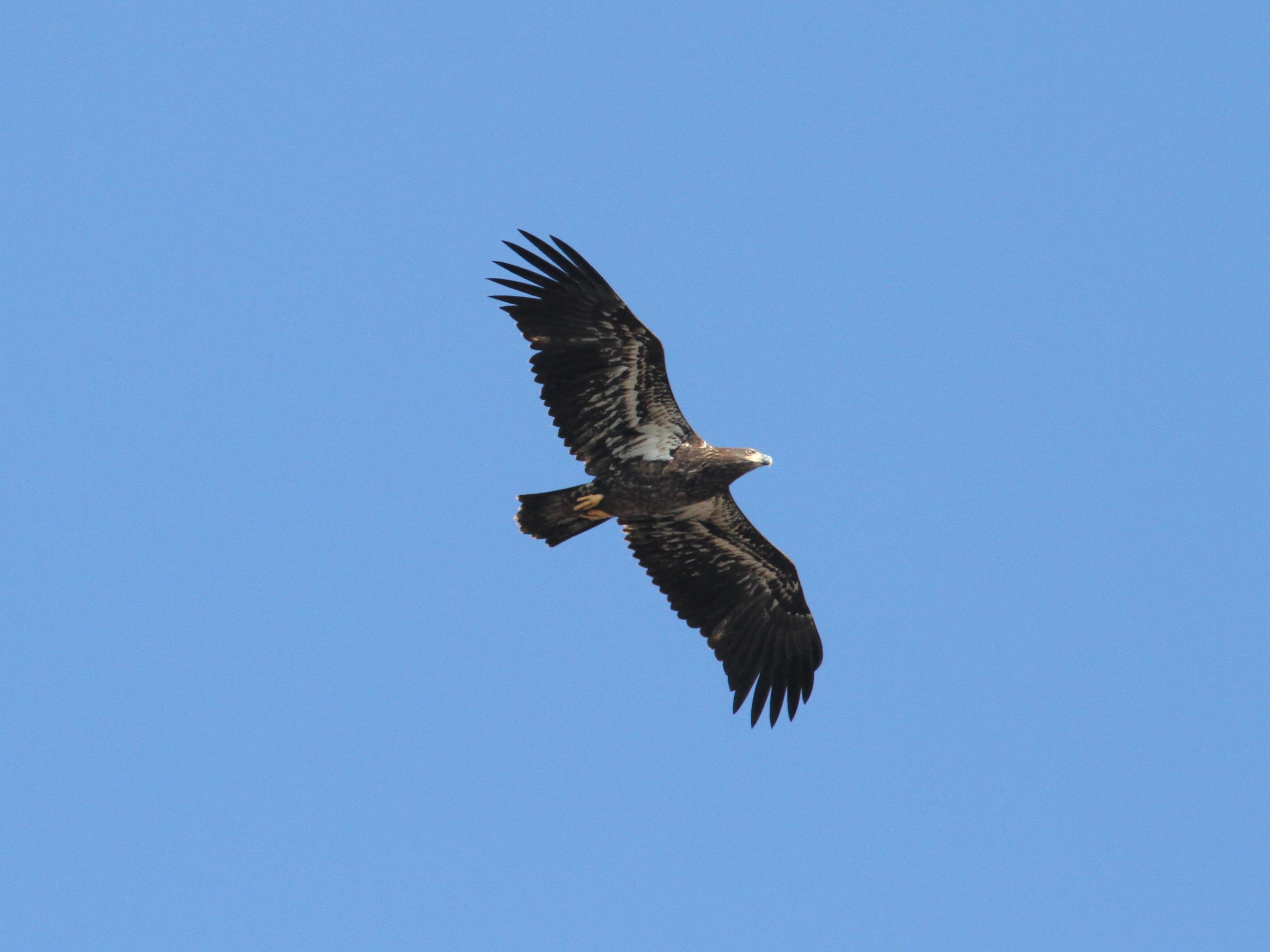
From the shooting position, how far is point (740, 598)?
18500 millimetres

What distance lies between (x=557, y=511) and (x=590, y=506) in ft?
1.21

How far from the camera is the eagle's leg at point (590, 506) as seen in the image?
16844mm

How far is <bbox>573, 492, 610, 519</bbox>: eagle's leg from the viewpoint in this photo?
55.3ft

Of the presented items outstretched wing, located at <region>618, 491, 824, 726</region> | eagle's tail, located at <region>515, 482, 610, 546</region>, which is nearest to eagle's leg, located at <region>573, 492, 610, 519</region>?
eagle's tail, located at <region>515, 482, 610, 546</region>

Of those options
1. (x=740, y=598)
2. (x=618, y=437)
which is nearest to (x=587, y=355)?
(x=618, y=437)

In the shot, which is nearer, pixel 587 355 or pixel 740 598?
pixel 587 355

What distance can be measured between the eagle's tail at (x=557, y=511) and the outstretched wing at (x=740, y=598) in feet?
3.49

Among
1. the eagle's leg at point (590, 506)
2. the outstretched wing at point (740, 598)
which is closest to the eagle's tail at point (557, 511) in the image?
the eagle's leg at point (590, 506)

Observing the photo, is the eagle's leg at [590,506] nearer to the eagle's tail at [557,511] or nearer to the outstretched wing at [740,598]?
the eagle's tail at [557,511]

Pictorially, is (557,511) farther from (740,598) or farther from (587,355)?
(740,598)

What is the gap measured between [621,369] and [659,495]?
1474 mm

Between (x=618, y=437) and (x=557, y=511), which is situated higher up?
(x=618, y=437)

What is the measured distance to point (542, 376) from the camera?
1645cm

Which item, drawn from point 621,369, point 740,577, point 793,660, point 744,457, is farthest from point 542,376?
point 793,660
